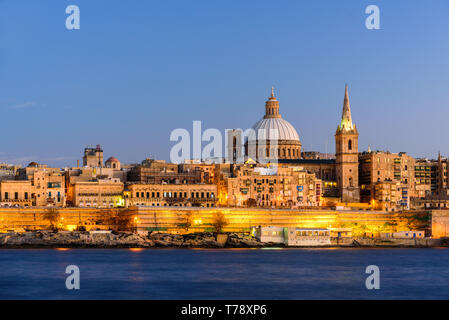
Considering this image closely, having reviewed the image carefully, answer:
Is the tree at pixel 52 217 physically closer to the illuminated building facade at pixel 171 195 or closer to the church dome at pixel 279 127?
the illuminated building facade at pixel 171 195

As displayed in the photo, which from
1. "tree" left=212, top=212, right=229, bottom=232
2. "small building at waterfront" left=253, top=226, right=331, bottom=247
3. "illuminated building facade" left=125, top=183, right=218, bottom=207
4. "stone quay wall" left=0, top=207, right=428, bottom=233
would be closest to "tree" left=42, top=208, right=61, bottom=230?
"stone quay wall" left=0, top=207, right=428, bottom=233

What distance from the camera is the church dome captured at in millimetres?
108125

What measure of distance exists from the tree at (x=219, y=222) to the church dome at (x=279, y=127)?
26.6 meters

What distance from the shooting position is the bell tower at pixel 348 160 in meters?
99.4

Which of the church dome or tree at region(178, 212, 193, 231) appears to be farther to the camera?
the church dome

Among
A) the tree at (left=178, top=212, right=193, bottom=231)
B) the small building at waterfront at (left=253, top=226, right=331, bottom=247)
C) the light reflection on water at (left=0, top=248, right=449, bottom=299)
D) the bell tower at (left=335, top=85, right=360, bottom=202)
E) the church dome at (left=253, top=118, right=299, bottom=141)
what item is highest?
the church dome at (left=253, top=118, right=299, bottom=141)

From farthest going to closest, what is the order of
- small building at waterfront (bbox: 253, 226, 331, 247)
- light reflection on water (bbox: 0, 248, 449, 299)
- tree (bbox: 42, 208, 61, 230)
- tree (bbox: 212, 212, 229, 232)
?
tree (bbox: 212, 212, 229, 232) → tree (bbox: 42, 208, 61, 230) → small building at waterfront (bbox: 253, 226, 331, 247) → light reflection on water (bbox: 0, 248, 449, 299)

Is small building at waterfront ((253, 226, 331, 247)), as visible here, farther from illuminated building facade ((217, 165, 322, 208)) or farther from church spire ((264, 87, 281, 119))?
church spire ((264, 87, 281, 119))

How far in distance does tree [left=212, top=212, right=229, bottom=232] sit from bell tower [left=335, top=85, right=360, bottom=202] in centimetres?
2053

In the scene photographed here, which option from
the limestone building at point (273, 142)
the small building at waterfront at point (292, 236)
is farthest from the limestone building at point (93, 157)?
the small building at waterfront at point (292, 236)
